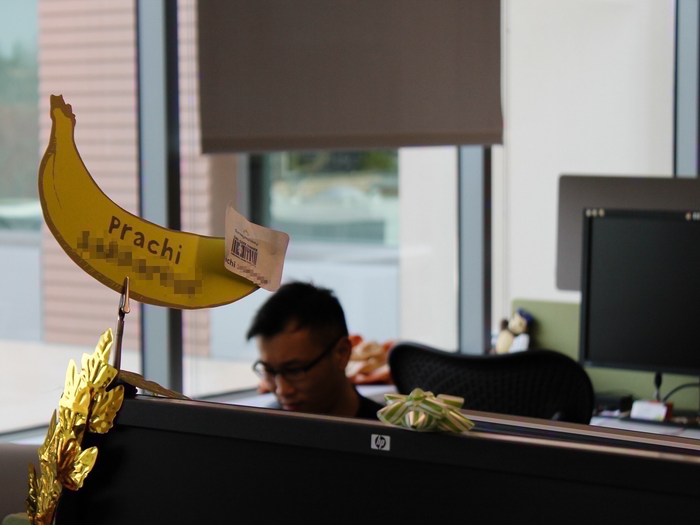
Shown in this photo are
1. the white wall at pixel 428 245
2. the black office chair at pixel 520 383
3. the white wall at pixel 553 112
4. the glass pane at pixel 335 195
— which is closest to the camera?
the black office chair at pixel 520 383

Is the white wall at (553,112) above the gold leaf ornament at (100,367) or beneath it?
above

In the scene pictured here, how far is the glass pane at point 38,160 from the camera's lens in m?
2.16

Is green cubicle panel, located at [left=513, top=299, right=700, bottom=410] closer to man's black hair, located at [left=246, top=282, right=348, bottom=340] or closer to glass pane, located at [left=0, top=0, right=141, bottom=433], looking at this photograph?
man's black hair, located at [left=246, top=282, right=348, bottom=340]

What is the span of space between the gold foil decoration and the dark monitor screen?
186cm

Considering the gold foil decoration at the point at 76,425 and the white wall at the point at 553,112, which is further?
the white wall at the point at 553,112

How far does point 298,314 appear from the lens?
1.83m

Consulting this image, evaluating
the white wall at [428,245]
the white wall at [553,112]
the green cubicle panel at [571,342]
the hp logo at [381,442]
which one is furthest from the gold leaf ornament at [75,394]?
the white wall at [553,112]

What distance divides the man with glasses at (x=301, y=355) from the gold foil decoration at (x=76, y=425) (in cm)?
101

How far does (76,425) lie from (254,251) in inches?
9.0

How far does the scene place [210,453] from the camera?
0.74 meters

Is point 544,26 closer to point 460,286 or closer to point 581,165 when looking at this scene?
point 581,165

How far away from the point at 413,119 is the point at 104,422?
7.02 feet

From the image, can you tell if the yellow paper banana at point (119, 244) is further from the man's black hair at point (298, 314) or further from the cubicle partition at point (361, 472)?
the man's black hair at point (298, 314)

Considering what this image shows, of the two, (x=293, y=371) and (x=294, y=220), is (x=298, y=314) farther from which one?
(x=294, y=220)
